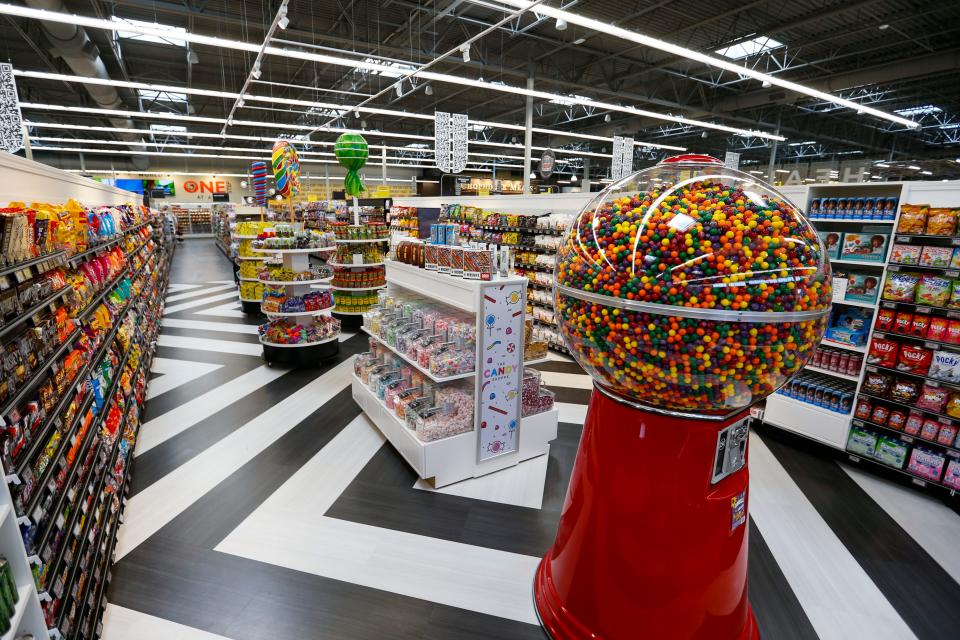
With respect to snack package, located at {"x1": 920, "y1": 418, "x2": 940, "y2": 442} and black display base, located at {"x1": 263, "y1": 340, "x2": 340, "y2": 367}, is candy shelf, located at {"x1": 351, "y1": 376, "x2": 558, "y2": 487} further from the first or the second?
snack package, located at {"x1": 920, "y1": 418, "x2": 940, "y2": 442}

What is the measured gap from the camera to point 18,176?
2.84 metres

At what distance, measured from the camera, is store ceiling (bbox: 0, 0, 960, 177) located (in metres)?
8.99

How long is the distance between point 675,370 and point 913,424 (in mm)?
3030

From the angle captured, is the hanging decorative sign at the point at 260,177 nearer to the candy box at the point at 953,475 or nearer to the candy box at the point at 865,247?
the candy box at the point at 865,247

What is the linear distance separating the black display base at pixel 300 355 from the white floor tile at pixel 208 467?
2.09 ft

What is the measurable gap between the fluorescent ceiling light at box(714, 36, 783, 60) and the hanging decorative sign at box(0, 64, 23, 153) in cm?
1211

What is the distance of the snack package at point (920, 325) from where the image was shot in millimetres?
3127

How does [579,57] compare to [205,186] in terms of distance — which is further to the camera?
[205,186]

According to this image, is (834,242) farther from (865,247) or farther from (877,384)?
(877,384)

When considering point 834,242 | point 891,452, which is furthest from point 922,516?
point 834,242

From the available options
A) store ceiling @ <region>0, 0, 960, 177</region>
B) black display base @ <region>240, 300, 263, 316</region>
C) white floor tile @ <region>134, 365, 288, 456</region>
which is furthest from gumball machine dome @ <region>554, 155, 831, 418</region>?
store ceiling @ <region>0, 0, 960, 177</region>

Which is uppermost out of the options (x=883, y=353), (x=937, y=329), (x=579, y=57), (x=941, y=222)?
(x=579, y=57)

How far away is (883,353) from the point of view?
10.9ft

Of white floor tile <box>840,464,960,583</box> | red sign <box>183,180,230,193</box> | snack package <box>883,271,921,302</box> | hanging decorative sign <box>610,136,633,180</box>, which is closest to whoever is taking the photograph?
white floor tile <box>840,464,960,583</box>
